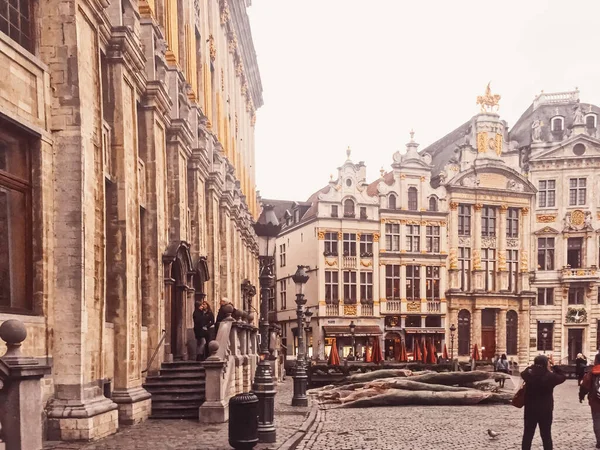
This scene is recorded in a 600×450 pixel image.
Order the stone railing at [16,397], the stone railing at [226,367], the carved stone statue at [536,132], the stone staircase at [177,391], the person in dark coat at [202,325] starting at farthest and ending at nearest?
the carved stone statue at [536,132], the person in dark coat at [202,325], the stone staircase at [177,391], the stone railing at [226,367], the stone railing at [16,397]

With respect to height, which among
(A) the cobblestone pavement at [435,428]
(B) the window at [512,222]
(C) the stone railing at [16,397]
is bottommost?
(A) the cobblestone pavement at [435,428]

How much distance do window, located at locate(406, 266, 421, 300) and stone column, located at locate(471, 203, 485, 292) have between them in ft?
15.4

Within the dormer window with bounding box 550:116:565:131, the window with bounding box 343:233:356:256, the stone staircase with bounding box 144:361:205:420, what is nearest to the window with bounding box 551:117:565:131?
the dormer window with bounding box 550:116:565:131

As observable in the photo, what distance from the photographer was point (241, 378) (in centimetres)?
1877

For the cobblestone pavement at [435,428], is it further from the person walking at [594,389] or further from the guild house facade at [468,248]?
the guild house facade at [468,248]

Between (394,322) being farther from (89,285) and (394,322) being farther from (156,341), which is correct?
(89,285)

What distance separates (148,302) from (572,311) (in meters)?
44.8

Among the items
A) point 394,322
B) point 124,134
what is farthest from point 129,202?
point 394,322

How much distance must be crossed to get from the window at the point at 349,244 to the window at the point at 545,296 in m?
15.7

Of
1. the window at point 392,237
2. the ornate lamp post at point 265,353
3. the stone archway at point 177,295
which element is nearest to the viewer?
the ornate lamp post at point 265,353

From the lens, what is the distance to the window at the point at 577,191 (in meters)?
55.4

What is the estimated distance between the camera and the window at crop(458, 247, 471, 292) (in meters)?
53.8

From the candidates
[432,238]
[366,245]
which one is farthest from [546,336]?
[366,245]

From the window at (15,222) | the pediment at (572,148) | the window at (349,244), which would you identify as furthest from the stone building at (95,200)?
the pediment at (572,148)
